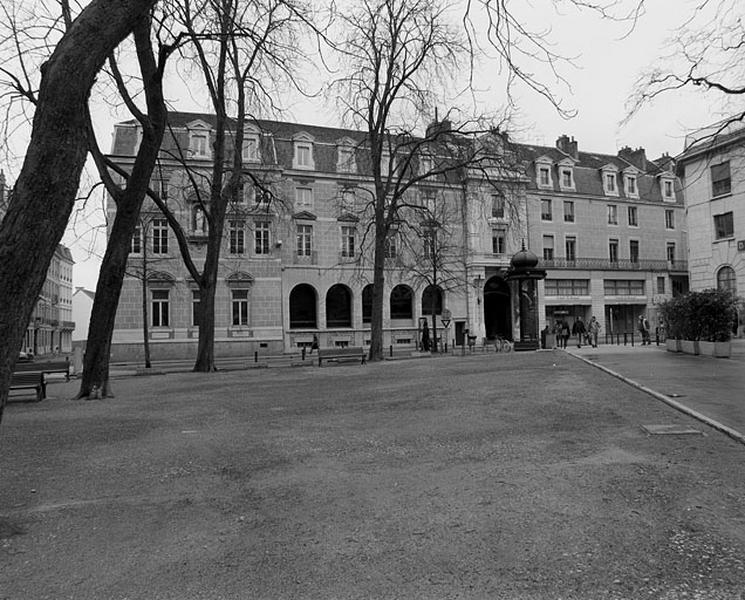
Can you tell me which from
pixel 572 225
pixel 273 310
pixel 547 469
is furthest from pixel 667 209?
pixel 547 469

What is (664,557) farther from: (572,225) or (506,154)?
(572,225)

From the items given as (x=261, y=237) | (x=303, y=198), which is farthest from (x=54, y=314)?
(x=303, y=198)

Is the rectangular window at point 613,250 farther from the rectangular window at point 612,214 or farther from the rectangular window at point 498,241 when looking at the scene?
the rectangular window at point 498,241

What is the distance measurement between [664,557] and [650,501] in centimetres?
99

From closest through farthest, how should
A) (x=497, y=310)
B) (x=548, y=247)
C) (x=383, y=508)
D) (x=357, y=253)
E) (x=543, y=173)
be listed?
1. (x=383, y=508)
2. (x=357, y=253)
3. (x=497, y=310)
4. (x=548, y=247)
5. (x=543, y=173)

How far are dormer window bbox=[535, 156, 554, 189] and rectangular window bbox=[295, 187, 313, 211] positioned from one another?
20.5 metres

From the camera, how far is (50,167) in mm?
4449

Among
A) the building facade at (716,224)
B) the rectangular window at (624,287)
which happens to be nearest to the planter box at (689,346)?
the building facade at (716,224)

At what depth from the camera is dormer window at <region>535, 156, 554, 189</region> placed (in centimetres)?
5081

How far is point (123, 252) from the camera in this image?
14.0 m

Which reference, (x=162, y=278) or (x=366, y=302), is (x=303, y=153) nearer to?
(x=366, y=302)

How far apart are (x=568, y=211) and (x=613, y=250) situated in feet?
18.1

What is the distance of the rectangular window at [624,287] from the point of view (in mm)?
51188

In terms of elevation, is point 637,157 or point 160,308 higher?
point 637,157
